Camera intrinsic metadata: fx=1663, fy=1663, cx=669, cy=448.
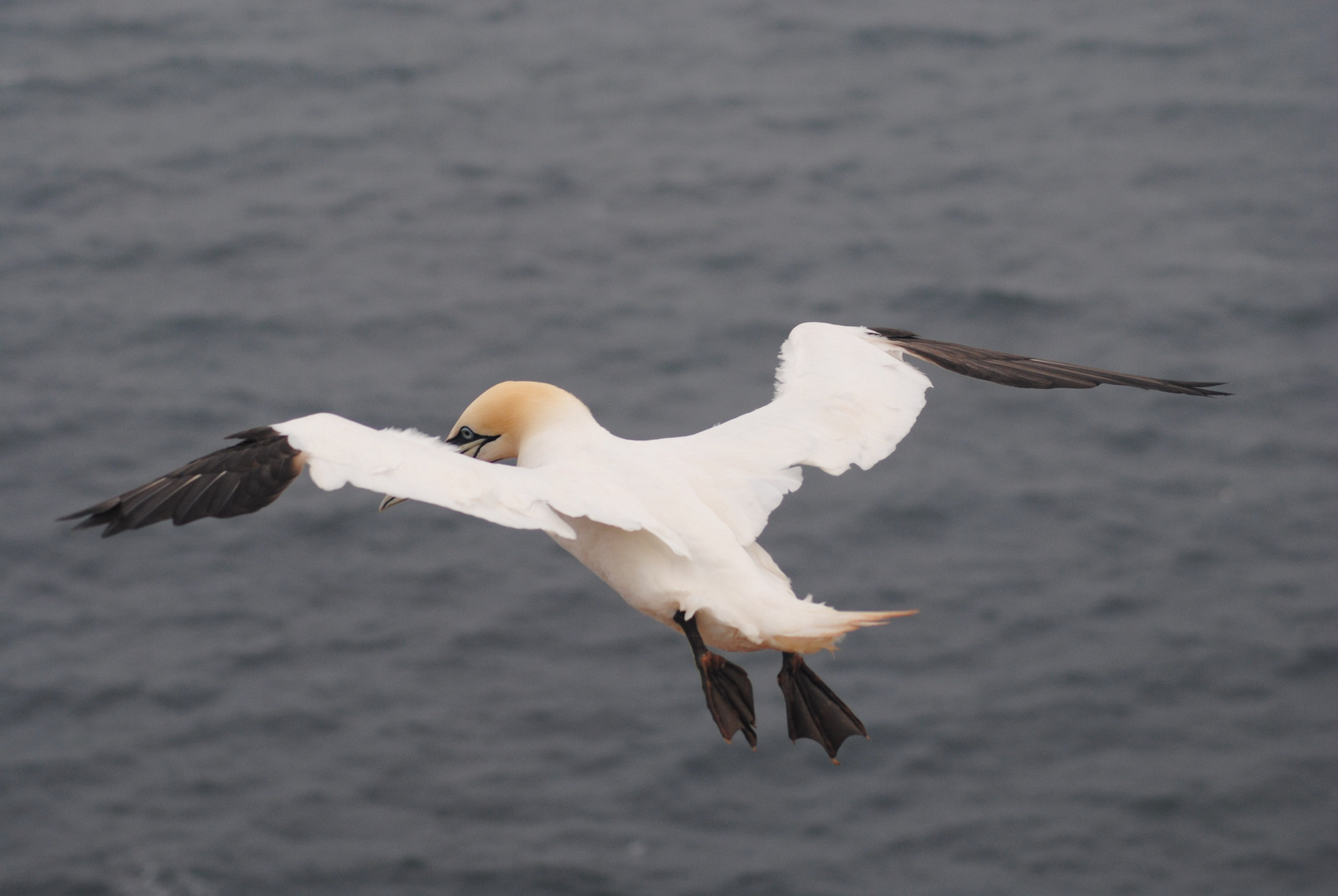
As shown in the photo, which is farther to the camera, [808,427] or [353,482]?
[808,427]

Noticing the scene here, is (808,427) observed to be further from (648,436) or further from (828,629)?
(648,436)

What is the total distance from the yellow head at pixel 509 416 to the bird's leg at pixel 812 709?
4.46 ft

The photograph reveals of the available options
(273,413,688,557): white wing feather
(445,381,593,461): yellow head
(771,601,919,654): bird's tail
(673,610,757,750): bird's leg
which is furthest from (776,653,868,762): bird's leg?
(445,381,593,461): yellow head

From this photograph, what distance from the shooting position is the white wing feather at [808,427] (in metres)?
6.46

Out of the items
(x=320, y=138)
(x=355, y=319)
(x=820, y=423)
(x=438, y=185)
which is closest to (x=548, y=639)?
(x=355, y=319)

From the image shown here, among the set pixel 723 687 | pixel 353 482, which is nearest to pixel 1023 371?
pixel 723 687

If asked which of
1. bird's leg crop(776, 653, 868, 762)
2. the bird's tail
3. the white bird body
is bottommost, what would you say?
bird's leg crop(776, 653, 868, 762)

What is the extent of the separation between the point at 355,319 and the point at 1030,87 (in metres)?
12.2

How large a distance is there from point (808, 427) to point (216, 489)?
2.49 meters

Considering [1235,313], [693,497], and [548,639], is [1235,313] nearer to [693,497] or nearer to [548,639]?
[548,639]

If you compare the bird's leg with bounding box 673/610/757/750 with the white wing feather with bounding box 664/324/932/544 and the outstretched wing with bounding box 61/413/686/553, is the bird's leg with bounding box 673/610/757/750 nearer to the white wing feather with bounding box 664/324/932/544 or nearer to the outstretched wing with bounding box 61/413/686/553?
the white wing feather with bounding box 664/324/932/544

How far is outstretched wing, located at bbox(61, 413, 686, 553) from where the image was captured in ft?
17.7

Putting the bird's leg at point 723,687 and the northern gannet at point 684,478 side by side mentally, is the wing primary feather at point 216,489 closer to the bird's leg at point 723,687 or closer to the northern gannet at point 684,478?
the northern gannet at point 684,478

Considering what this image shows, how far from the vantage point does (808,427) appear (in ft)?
22.6
